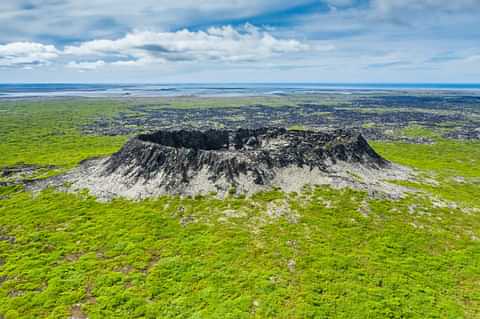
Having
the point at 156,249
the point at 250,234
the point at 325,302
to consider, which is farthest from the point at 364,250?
the point at 156,249

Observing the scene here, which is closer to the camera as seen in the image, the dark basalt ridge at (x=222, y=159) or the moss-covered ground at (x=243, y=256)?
the moss-covered ground at (x=243, y=256)

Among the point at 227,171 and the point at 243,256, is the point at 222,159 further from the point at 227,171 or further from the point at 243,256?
the point at 243,256

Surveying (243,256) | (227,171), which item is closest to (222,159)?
(227,171)

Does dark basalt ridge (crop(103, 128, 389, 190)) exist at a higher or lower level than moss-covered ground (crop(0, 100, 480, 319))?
higher

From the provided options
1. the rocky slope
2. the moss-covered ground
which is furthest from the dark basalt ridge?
the moss-covered ground

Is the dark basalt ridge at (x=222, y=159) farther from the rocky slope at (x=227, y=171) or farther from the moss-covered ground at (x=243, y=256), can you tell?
the moss-covered ground at (x=243, y=256)

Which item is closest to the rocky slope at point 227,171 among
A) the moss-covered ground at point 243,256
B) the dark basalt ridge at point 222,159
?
the dark basalt ridge at point 222,159

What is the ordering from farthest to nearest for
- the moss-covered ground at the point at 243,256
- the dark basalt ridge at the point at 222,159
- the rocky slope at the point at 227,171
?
the dark basalt ridge at the point at 222,159, the rocky slope at the point at 227,171, the moss-covered ground at the point at 243,256

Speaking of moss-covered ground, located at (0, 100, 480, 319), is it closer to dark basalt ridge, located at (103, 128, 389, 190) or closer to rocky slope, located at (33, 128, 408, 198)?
rocky slope, located at (33, 128, 408, 198)
